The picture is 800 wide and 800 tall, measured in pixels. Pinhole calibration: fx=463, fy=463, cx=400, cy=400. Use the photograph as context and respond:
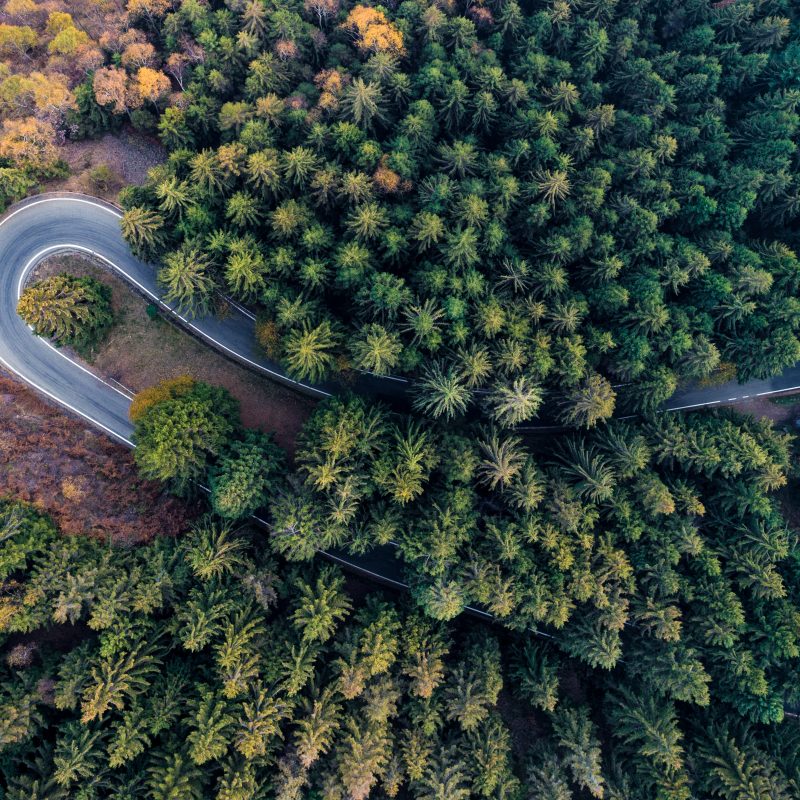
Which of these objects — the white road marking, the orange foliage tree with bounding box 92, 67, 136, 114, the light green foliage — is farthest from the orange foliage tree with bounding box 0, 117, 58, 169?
the light green foliage

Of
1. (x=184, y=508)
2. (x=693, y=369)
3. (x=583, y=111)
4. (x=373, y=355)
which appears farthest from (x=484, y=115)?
(x=184, y=508)

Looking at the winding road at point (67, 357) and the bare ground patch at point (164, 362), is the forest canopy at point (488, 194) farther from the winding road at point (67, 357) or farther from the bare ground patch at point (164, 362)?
the bare ground patch at point (164, 362)

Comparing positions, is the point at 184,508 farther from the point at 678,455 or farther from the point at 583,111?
the point at 583,111

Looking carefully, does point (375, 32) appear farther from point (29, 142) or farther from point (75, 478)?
point (75, 478)

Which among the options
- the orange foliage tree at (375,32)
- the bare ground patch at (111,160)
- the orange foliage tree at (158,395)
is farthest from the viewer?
the bare ground patch at (111,160)

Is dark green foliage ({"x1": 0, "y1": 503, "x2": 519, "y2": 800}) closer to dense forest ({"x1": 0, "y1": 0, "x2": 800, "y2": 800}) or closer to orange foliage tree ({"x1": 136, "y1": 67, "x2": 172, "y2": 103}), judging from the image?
dense forest ({"x1": 0, "y1": 0, "x2": 800, "y2": 800})

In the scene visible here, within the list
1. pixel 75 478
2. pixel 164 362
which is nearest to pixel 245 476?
pixel 75 478

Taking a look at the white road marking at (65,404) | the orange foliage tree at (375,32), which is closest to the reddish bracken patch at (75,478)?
the white road marking at (65,404)
